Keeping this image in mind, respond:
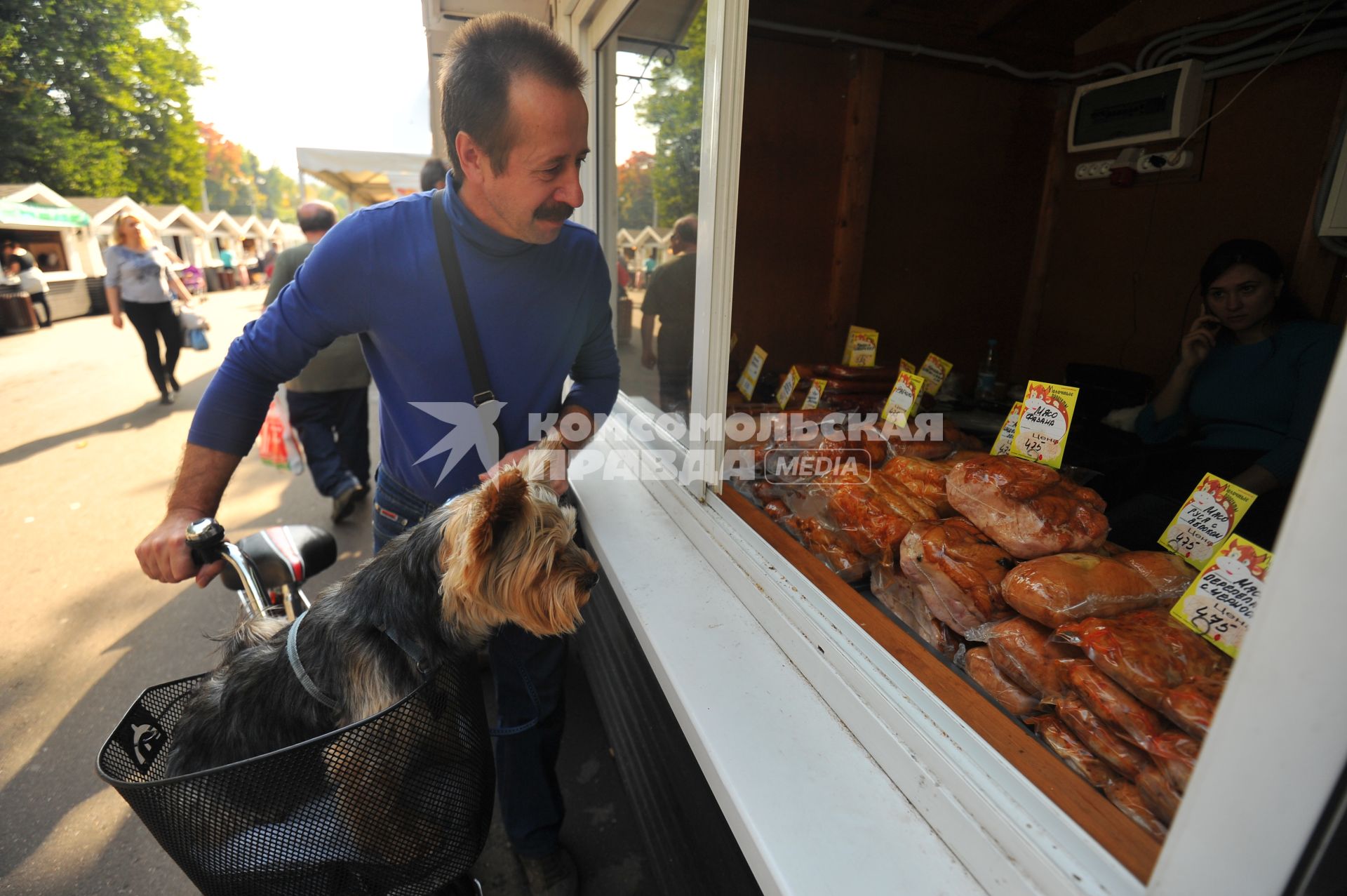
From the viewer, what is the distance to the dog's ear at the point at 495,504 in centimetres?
140

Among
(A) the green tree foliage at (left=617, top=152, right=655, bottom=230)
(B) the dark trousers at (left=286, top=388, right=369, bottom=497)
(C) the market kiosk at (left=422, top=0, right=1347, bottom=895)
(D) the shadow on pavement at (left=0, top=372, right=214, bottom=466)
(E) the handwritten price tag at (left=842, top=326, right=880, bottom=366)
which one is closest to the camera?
(C) the market kiosk at (left=422, top=0, right=1347, bottom=895)

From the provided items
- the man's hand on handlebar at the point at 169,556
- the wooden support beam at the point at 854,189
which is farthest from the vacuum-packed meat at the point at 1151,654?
the wooden support beam at the point at 854,189

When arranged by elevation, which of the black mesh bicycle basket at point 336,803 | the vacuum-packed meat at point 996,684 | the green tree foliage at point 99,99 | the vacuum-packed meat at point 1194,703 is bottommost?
the black mesh bicycle basket at point 336,803

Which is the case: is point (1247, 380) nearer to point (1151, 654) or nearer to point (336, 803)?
point (1151, 654)

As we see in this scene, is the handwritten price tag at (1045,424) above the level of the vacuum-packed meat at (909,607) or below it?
above

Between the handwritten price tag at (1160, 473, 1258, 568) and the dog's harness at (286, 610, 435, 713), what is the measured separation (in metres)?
1.61

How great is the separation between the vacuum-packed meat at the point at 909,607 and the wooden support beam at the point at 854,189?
2.61 metres

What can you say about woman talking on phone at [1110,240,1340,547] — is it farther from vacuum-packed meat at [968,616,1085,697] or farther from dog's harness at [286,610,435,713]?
dog's harness at [286,610,435,713]

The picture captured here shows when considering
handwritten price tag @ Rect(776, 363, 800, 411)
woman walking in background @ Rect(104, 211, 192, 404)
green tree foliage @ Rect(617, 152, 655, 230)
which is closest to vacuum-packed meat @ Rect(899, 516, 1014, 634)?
handwritten price tag @ Rect(776, 363, 800, 411)

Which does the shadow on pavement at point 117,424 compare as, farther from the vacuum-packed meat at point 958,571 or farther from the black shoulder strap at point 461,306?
the vacuum-packed meat at point 958,571

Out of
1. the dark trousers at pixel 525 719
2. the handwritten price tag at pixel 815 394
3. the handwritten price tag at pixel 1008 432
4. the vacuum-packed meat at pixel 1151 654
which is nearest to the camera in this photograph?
the vacuum-packed meat at pixel 1151 654

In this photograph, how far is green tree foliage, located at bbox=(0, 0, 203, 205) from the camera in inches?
827

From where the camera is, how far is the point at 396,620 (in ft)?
4.84

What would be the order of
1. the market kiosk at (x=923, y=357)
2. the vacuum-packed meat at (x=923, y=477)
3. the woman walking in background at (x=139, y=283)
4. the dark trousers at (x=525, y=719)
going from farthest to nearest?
the woman walking in background at (x=139, y=283) < the dark trousers at (x=525, y=719) < the vacuum-packed meat at (x=923, y=477) < the market kiosk at (x=923, y=357)
